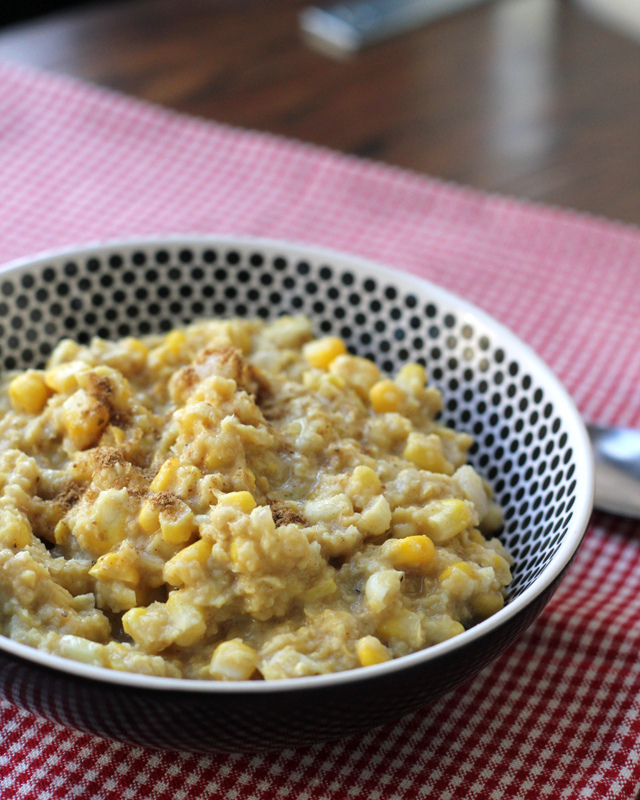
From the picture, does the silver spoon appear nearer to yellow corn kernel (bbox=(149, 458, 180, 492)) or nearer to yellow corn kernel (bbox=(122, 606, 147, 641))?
yellow corn kernel (bbox=(149, 458, 180, 492))

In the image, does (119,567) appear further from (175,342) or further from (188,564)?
(175,342)

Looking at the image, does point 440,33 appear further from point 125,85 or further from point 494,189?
point 125,85

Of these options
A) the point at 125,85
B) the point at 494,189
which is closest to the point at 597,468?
the point at 494,189

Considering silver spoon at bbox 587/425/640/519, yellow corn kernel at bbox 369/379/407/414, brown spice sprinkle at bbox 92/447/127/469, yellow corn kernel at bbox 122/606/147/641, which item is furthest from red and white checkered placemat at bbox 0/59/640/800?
yellow corn kernel at bbox 369/379/407/414

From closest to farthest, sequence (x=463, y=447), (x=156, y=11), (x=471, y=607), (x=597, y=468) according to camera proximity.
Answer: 1. (x=471, y=607)
2. (x=463, y=447)
3. (x=597, y=468)
4. (x=156, y=11)

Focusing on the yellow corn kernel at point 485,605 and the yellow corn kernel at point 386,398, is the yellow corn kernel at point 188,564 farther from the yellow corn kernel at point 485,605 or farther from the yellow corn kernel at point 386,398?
the yellow corn kernel at point 386,398

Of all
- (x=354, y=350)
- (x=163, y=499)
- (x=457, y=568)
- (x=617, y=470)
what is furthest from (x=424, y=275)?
(x=163, y=499)
